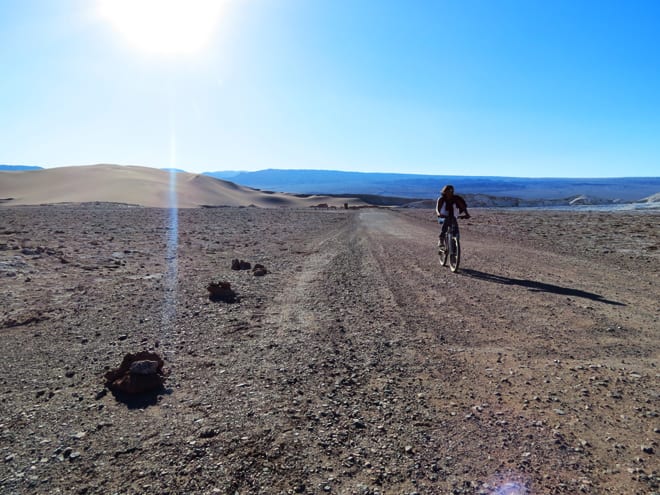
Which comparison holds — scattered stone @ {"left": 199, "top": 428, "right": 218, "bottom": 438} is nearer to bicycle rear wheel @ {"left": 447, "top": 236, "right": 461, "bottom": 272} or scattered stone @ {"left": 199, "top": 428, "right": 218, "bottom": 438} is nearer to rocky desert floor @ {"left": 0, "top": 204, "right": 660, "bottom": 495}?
rocky desert floor @ {"left": 0, "top": 204, "right": 660, "bottom": 495}

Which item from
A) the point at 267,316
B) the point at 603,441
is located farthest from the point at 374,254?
the point at 603,441

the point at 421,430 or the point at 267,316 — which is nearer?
the point at 421,430

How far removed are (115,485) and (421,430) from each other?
2.01 metres

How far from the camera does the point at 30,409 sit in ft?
11.7

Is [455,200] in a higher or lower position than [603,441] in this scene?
higher

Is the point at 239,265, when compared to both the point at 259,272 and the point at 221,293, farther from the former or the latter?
the point at 221,293

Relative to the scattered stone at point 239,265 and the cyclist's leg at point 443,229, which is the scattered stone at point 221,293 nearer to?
the scattered stone at point 239,265

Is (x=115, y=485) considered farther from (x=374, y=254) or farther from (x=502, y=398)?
(x=374, y=254)

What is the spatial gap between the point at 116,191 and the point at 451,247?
60.4 m

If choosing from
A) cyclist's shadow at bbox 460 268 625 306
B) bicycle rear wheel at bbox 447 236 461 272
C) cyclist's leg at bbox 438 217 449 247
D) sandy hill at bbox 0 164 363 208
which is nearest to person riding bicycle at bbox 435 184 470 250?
cyclist's leg at bbox 438 217 449 247

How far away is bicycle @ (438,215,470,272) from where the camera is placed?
31.1 ft

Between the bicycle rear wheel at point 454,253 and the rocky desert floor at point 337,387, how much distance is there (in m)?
1.00

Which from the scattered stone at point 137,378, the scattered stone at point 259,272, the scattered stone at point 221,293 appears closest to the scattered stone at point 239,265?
the scattered stone at point 259,272

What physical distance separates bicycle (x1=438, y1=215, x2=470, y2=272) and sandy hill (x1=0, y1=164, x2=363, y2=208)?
44340mm
